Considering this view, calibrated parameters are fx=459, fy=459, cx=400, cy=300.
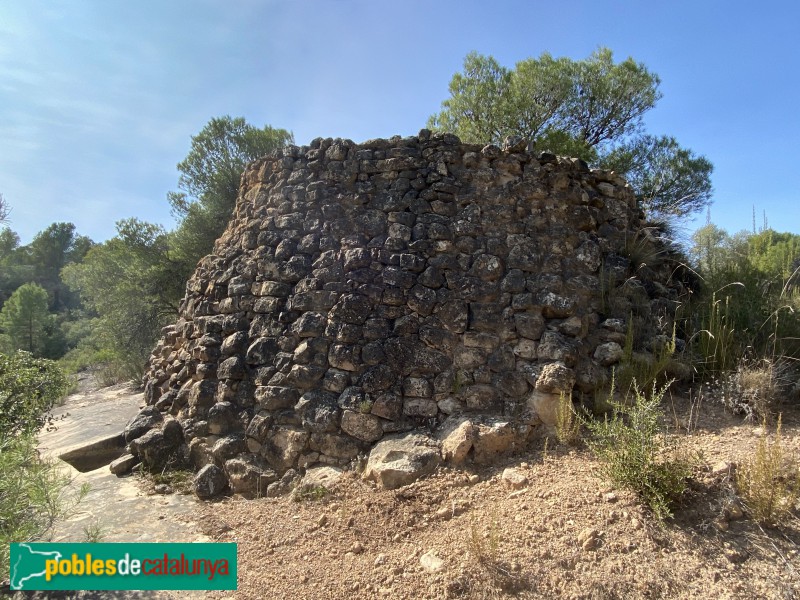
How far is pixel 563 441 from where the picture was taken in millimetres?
3412

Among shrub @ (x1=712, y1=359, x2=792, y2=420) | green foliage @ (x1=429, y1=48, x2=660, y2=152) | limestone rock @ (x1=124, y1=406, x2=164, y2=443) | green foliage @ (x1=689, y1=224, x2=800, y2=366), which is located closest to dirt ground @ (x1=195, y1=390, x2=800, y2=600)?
shrub @ (x1=712, y1=359, x2=792, y2=420)

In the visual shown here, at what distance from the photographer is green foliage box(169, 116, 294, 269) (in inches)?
404

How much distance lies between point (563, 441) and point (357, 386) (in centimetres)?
167

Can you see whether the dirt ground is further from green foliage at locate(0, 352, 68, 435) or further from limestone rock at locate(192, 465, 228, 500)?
green foliage at locate(0, 352, 68, 435)

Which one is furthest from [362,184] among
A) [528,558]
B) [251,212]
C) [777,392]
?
[777,392]

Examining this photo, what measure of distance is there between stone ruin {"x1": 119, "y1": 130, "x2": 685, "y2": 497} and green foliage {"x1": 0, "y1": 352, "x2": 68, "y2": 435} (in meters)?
0.84

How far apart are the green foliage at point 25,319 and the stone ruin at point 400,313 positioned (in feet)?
60.1

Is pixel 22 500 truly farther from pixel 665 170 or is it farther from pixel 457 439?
pixel 665 170

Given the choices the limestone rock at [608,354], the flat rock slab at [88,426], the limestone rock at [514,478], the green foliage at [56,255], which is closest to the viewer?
the limestone rock at [514,478]

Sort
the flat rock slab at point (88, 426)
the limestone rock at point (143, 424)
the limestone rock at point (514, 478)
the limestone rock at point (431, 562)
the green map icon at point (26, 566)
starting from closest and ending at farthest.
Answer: the green map icon at point (26, 566) → the limestone rock at point (431, 562) → the limestone rock at point (514, 478) → the limestone rock at point (143, 424) → the flat rock slab at point (88, 426)

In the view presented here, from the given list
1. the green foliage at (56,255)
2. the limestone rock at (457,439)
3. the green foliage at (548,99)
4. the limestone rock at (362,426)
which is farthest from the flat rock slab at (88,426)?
the green foliage at (56,255)

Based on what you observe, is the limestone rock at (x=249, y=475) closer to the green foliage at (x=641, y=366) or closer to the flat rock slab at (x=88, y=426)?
the flat rock slab at (x=88, y=426)

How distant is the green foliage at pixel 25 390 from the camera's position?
12.0 feet

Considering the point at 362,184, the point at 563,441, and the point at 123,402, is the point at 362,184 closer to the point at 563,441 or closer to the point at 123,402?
the point at 563,441
